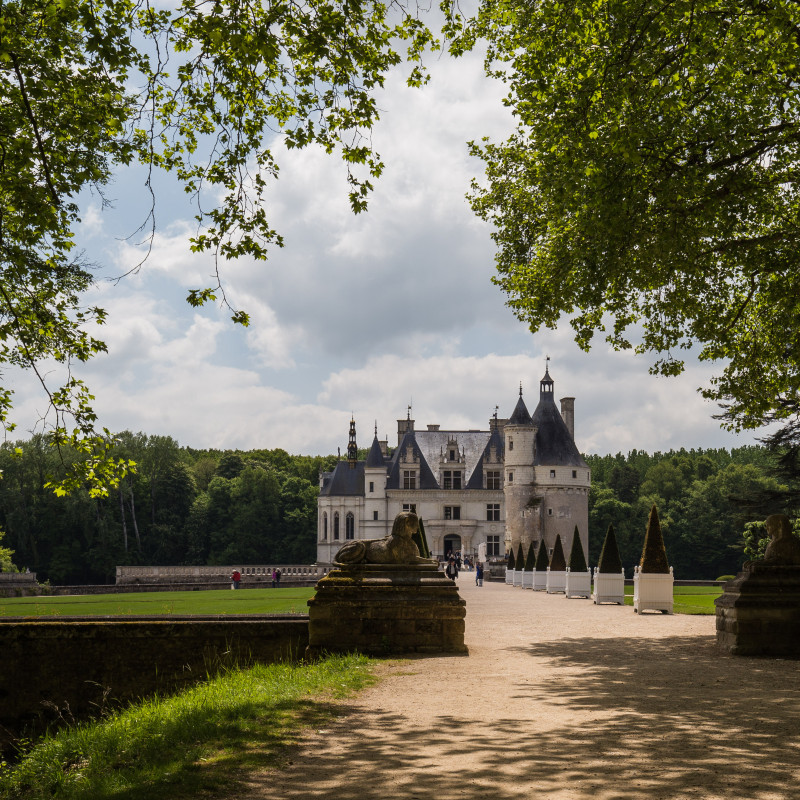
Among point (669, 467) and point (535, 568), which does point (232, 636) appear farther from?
point (669, 467)

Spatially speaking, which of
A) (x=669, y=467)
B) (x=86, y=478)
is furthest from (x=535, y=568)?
(x=669, y=467)

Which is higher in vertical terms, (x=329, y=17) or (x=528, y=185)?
(x=528, y=185)

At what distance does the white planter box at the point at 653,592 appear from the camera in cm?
1859

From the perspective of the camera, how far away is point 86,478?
976 centimetres

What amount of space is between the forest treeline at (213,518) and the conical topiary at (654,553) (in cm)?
4452

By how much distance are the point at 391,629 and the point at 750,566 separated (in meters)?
4.29

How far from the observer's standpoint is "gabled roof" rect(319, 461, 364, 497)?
2741 inches

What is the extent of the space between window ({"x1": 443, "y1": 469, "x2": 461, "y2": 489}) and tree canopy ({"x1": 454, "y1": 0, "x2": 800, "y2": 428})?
5308 cm

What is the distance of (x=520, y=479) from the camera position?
57.3m

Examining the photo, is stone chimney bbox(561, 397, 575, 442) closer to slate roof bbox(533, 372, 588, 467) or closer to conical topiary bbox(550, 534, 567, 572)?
slate roof bbox(533, 372, 588, 467)

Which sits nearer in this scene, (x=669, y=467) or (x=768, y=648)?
(x=768, y=648)

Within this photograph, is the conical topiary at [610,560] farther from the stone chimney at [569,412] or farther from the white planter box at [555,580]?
the stone chimney at [569,412]

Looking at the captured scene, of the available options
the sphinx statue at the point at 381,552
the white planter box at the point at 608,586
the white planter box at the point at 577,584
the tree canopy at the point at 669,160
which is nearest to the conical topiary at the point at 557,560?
the white planter box at the point at 577,584

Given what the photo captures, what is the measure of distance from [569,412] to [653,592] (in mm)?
42555
